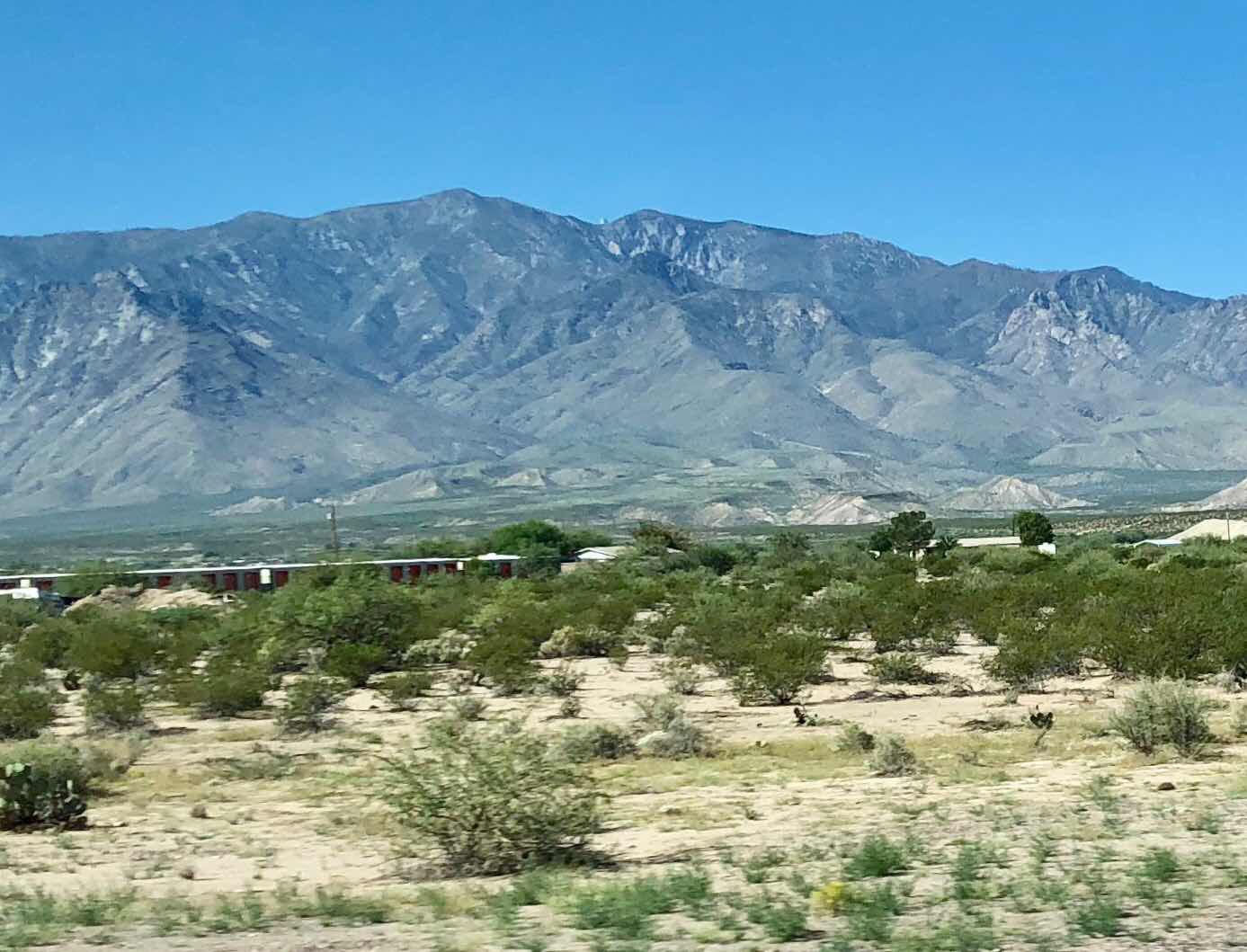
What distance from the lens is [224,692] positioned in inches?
1324

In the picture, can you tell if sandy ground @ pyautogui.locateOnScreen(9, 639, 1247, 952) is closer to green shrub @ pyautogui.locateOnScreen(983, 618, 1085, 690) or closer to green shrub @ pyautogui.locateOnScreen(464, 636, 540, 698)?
green shrub @ pyautogui.locateOnScreen(983, 618, 1085, 690)

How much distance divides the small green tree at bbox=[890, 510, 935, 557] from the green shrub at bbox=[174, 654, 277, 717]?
71570 millimetres

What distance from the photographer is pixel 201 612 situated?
62.6 meters

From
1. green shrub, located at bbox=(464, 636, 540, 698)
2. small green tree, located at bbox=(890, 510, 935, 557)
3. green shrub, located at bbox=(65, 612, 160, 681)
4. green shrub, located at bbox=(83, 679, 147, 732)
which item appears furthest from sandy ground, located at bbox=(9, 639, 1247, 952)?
small green tree, located at bbox=(890, 510, 935, 557)

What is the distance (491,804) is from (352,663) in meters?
22.3

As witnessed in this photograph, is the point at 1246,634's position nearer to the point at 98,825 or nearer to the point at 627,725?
the point at 627,725

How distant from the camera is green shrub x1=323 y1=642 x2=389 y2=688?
124 ft

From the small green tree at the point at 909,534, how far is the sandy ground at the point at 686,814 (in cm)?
7486

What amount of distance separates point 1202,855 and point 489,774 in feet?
20.8

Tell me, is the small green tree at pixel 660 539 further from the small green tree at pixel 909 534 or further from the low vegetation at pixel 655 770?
the low vegetation at pixel 655 770

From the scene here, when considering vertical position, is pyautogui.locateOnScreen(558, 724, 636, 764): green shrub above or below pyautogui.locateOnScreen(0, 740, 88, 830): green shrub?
below

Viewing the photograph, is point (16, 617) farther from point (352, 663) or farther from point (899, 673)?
point (899, 673)

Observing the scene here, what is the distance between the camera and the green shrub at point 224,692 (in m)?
33.6

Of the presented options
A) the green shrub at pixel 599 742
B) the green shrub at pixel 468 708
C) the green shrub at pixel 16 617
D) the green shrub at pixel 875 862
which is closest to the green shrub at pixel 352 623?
the green shrub at pixel 468 708
